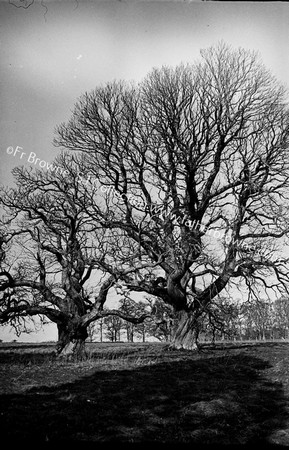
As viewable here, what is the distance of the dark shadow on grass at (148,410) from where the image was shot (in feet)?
19.8

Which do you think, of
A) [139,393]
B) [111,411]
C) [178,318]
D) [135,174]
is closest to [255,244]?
[178,318]

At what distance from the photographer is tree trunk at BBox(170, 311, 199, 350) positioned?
18081mm

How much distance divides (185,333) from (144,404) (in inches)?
421

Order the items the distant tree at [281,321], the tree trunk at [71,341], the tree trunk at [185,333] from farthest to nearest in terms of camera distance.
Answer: the distant tree at [281,321]
the tree trunk at [185,333]
the tree trunk at [71,341]

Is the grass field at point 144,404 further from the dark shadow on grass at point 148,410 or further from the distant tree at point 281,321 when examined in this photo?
the distant tree at point 281,321

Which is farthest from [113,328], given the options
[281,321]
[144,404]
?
[144,404]

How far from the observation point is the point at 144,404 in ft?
25.5

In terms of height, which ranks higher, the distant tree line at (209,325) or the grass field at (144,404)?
the distant tree line at (209,325)

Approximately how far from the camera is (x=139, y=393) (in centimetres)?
859

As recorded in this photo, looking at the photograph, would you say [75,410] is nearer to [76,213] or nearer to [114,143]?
[76,213]

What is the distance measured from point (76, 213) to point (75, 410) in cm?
1176

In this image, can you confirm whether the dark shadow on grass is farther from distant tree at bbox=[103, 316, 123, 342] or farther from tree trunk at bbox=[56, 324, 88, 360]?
distant tree at bbox=[103, 316, 123, 342]

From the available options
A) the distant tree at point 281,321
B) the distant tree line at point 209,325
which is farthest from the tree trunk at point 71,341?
the distant tree at point 281,321

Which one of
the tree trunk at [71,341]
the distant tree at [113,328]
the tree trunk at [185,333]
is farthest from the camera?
the distant tree at [113,328]
